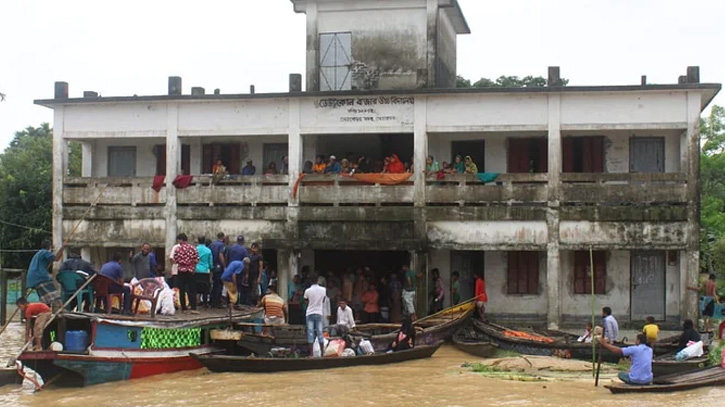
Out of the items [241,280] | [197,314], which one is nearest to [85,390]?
[197,314]

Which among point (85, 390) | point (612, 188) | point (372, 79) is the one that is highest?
point (372, 79)

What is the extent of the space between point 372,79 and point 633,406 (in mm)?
14286

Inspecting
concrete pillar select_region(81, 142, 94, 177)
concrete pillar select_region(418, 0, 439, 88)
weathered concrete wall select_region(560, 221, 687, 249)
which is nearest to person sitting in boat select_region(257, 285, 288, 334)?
weathered concrete wall select_region(560, 221, 687, 249)

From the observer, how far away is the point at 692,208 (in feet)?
77.2

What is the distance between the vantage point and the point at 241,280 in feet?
72.0

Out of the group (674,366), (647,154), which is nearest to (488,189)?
(647,154)

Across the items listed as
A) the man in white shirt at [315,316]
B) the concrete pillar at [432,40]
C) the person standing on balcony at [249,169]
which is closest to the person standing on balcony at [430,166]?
the concrete pillar at [432,40]

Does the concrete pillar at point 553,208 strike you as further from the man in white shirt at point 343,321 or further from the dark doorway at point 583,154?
the man in white shirt at point 343,321

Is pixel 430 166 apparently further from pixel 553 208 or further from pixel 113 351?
pixel 113 351

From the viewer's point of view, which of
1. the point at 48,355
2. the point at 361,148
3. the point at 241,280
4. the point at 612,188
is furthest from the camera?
the point at 361,148

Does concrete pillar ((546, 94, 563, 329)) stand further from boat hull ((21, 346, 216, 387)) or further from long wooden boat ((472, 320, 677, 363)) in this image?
boat hull ((21, 346, 216, 387))

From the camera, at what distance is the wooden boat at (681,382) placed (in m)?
15.8

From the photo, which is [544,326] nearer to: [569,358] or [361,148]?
[569,358]

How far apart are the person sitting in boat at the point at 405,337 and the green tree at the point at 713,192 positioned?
19.6 metres
